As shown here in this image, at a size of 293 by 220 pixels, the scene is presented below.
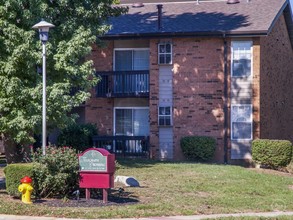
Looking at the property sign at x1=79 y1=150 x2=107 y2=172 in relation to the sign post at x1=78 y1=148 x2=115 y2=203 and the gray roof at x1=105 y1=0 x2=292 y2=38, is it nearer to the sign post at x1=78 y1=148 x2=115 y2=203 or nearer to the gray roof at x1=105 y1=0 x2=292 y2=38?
the sign post at x1=78 y1=148 x2=115 y2=203

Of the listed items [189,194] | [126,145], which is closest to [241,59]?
[126,145]

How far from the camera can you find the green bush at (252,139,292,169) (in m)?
24.0

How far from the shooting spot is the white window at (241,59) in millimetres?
27094

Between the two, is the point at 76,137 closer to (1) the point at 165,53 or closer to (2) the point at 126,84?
(2) the point at 126,84

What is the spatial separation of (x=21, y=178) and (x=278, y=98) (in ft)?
62.0

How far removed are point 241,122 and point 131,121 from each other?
486 centimetres

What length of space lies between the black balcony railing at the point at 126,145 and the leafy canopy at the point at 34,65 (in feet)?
23.3

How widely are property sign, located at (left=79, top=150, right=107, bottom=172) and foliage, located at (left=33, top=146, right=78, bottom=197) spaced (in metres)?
0.23

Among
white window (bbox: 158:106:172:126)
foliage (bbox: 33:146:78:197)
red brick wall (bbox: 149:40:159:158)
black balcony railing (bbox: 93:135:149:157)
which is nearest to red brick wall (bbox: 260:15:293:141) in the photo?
white window (bbox: 158:106:172:126)

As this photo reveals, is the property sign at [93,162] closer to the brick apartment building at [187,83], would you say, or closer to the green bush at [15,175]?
the green bush at [15,175]

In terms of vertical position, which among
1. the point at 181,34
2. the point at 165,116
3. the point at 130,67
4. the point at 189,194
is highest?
the point at 181,34

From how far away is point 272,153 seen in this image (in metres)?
24.2

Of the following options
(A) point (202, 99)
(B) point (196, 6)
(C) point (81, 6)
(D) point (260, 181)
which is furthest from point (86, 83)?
(B) point (196, 6)

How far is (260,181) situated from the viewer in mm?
19797
